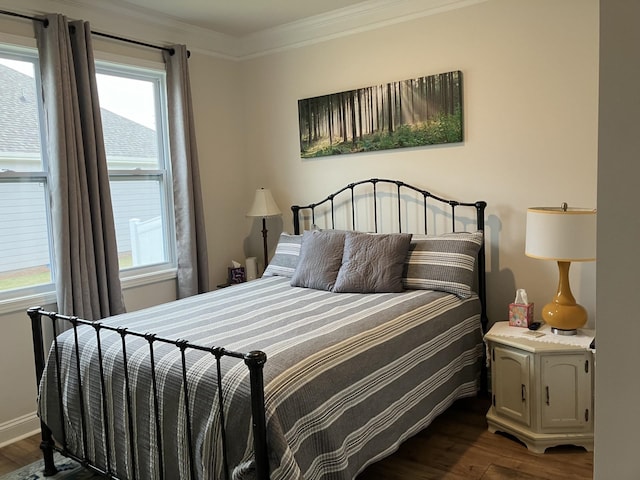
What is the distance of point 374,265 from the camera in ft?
10.0

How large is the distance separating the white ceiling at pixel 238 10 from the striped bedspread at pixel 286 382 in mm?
2004

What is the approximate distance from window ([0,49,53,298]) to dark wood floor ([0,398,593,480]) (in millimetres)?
977

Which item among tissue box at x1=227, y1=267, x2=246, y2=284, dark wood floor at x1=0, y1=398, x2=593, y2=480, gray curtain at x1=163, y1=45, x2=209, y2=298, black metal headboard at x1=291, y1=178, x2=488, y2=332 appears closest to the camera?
dark wood floor at x1=0, y1=398, x2=593, y2=480

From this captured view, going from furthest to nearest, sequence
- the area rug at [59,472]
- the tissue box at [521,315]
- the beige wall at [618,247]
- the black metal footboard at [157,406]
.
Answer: the tissue box at [521,315], the area rug at [59,472], the black metal footboard at [157,406], the beige wall at [618,247]

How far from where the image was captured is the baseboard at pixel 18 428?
291 centimetres

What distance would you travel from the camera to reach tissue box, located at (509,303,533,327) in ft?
9.27

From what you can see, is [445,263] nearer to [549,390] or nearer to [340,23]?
[549,390]

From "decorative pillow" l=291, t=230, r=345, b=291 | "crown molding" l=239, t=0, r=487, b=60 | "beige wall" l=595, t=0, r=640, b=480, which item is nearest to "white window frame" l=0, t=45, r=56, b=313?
"decorative pillow" l=291, t=230, r=345, b=291

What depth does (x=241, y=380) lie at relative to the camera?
178 centimetres

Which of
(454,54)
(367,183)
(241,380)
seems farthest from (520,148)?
(241,380)

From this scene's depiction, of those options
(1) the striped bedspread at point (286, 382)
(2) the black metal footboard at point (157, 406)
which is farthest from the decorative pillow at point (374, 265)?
(2) the black metal footboard at point (157, 406)

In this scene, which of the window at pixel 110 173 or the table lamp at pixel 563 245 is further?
the window at pixel 110 173

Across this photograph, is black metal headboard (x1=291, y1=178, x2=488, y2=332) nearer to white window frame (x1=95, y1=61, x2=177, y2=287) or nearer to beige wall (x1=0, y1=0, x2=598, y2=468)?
beige wall (x1=0, y1=0, x2=598, y2=468)

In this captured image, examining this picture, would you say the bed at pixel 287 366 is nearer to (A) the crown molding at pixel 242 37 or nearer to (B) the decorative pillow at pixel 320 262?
(B) the decorative pillow at pixel 320 262
